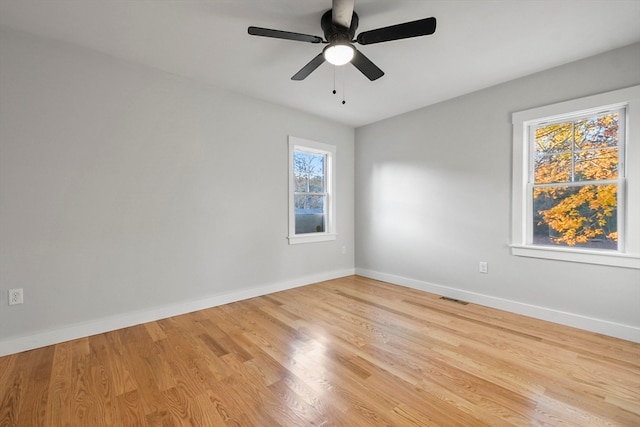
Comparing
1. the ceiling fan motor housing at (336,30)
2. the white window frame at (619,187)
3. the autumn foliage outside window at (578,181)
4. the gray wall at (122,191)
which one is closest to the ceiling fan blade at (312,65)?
the ceiling fan motor housing at (336,30)

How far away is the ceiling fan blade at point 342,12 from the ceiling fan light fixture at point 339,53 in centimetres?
13

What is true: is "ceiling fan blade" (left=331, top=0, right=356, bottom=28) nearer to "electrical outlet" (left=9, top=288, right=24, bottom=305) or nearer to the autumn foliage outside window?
the autumn foliage outside window

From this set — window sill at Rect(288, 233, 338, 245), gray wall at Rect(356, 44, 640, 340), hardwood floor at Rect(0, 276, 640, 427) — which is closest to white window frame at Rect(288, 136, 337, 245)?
window sill at Rect(288, 233, 338, 245)

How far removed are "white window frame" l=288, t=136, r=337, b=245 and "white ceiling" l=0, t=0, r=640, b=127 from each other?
94 centimetres

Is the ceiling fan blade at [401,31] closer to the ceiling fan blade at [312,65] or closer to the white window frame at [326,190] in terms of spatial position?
the ceiling fan blade at [312,65]

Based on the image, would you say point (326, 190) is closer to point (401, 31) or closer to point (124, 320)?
point (401, 31)

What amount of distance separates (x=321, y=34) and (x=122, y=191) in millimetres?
2280

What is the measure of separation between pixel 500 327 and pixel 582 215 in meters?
1.33

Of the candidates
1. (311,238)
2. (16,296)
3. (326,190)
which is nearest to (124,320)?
(16,296)

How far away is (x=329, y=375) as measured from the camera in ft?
6.11

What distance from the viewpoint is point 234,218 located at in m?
3.35

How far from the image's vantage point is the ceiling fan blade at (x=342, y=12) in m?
1.73

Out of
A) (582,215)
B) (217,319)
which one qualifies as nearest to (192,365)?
(217,319)

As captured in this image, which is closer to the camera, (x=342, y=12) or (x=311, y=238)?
(x=342, y=12)
